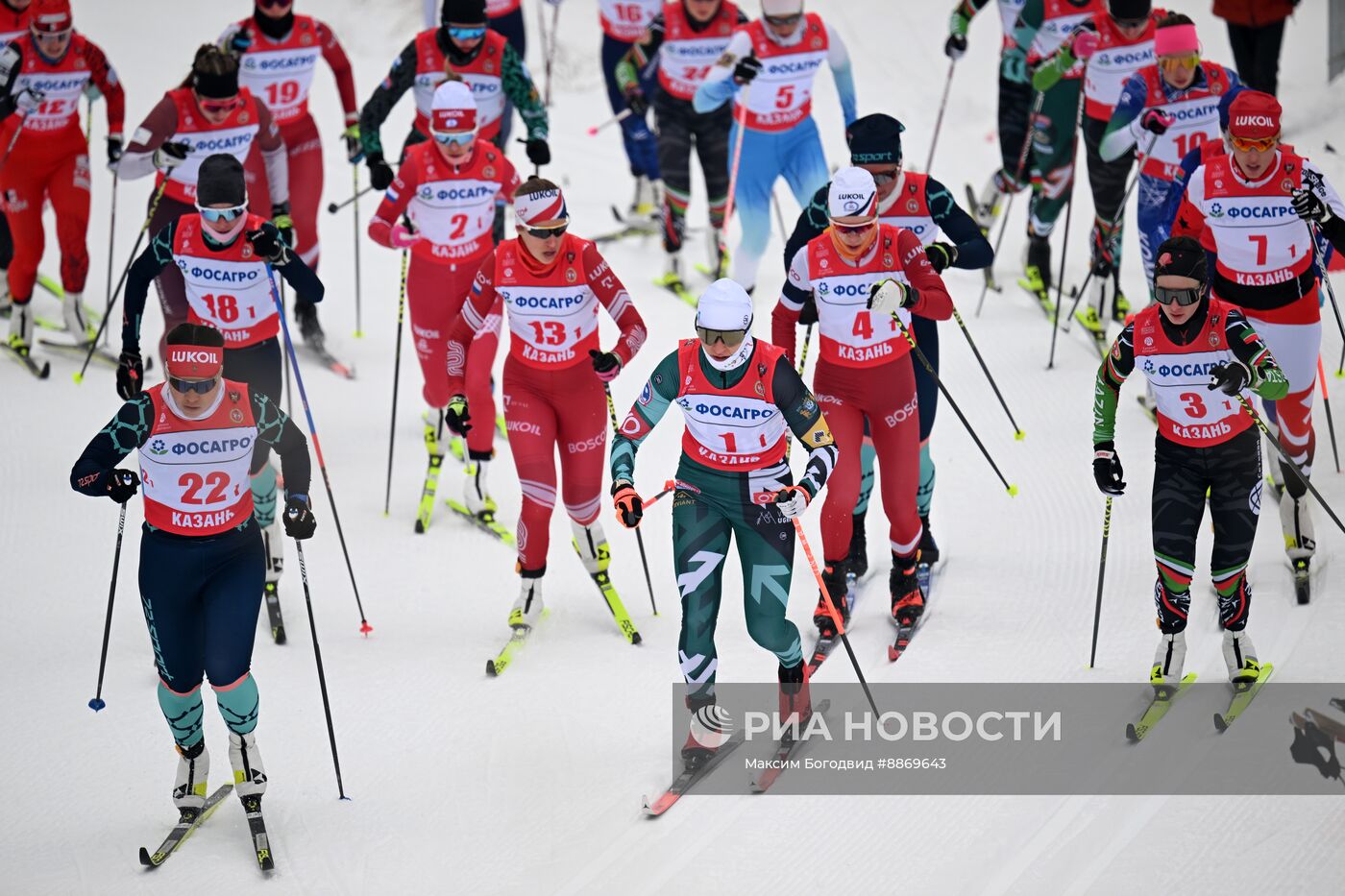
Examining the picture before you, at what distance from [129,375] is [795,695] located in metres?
2.94

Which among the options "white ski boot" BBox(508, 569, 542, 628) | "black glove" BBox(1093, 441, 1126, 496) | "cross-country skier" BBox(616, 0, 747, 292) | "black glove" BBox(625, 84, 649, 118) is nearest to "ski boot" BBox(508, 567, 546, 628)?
"white ski boot" BBox(508, 569, 542, 628)

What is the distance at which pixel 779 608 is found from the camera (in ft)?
18.1

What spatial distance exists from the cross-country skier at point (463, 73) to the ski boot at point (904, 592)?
3.08 metres

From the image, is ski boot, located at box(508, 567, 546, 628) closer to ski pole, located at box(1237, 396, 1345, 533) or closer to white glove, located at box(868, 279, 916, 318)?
white glove, located at box(868, 279, 916, 318)

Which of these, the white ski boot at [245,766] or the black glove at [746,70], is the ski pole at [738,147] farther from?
the white ski boot at [245,766]

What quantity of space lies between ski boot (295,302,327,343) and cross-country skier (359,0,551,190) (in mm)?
1350

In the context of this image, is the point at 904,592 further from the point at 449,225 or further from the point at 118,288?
the point at 118,288

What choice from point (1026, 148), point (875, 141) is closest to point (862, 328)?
point (875, 141)

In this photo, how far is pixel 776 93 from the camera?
342 inches

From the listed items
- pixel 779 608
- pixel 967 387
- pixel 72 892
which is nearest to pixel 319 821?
pixel 72 892

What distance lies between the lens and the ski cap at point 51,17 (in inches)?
349

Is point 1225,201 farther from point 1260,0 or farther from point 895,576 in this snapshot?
point 1260,0

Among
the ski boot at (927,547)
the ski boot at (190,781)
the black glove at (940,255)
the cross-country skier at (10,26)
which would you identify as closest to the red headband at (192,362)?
the ski boot at (190,781)

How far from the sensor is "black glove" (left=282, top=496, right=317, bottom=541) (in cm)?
539
